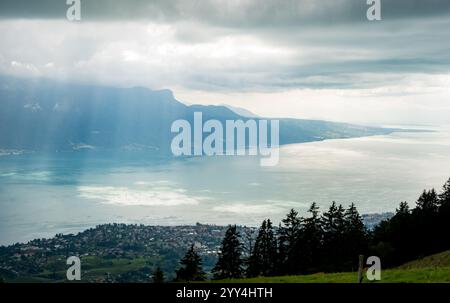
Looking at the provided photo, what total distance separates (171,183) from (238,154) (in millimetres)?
25038

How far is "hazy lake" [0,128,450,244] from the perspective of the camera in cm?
11281

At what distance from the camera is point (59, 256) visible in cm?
8156

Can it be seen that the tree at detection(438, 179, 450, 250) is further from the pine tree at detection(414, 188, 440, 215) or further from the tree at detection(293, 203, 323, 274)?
the tree at detection(293, 203, 323, 274)

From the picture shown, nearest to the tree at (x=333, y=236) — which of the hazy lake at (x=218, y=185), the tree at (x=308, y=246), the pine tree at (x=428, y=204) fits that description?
the tree at (x=308, y=246)

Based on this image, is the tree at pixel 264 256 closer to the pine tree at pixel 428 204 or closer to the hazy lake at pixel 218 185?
the pine tree at pixel 428 204

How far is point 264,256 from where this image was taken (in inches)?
1495

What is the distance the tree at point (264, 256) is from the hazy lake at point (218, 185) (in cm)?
6328

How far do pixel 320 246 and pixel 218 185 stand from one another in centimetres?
10645

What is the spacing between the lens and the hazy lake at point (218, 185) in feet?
370

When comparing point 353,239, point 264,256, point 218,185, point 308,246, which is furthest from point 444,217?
point 218,185

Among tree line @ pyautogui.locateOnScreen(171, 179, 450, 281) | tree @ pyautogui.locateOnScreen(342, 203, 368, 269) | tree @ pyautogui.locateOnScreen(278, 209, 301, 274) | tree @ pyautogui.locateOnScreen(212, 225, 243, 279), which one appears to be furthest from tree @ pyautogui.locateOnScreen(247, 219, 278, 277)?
tree @ pyautogui.locateOnScreen(342, 203, 368, 269)

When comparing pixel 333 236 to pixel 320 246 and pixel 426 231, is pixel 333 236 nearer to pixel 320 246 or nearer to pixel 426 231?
pixel 320 246

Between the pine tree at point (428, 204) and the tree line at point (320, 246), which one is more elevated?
the pine tree at point (428, 204)
